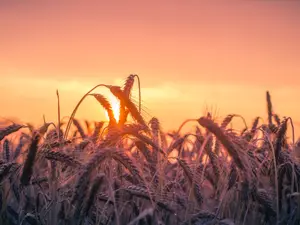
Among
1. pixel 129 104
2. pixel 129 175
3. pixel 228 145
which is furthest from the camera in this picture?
pixel 129 175

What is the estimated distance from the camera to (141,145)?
446cm

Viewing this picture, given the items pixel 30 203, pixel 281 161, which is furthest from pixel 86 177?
pixel 281 161

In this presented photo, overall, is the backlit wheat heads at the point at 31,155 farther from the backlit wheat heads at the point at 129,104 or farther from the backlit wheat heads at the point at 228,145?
the backlit wheat heads at the point at 228,145

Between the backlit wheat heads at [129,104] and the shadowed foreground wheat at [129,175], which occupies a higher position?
the backlit wheat heads at [129,104]

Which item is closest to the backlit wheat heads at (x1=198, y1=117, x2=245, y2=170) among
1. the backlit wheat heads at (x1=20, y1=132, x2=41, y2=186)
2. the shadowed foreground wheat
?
the shadowed foreground wheat

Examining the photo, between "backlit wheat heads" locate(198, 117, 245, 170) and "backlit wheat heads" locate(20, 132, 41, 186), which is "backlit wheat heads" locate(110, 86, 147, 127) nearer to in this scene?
"backlit wheat heads" locate(198, 117, 245, 170)

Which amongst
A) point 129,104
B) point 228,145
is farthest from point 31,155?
point 228,145

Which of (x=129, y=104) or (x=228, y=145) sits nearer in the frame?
(x=228, y=145)

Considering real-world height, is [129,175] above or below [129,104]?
below

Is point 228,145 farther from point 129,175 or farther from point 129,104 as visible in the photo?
point 129,175

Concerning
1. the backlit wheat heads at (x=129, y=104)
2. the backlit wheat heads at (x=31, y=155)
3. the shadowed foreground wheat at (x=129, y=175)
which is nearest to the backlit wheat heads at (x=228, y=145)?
the shadowed foreground wheat at (x=129, y=175)

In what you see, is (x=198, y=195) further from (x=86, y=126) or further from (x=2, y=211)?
(x=86, y=126)

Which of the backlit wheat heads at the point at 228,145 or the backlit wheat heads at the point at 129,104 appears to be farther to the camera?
the backlit wheat heads at the point at 129,104

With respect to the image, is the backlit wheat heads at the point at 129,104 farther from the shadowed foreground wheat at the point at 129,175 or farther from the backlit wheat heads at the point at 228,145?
the backlit wheat heads at the point at 228,145
